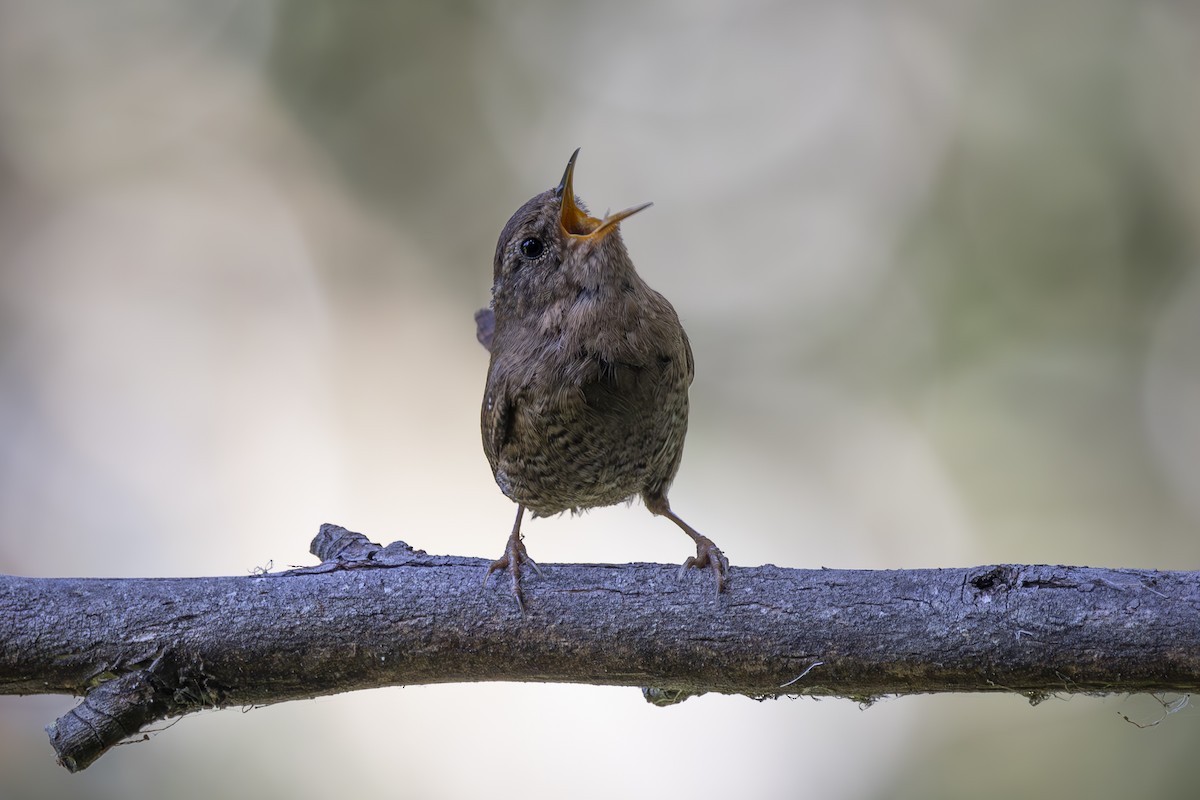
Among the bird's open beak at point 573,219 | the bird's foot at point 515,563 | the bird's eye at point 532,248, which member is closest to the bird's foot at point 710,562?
the bird's foot at point 515,563

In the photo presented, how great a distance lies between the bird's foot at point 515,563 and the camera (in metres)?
2.63

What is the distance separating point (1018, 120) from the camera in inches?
213

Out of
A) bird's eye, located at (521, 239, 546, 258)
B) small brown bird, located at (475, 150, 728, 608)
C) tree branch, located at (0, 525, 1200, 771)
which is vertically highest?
bird's eye, located at (521, 239, 546, 258)

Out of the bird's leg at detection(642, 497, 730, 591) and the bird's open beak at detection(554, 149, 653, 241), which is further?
the bird's open beak at detection(554, 149, 653, 241)

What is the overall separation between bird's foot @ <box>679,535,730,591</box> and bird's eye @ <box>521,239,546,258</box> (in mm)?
1190

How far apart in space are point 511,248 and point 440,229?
2.50 meters

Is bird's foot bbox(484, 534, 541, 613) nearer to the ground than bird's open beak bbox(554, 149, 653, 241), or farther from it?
nearer to the ground

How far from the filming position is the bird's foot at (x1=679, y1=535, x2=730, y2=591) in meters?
2.65

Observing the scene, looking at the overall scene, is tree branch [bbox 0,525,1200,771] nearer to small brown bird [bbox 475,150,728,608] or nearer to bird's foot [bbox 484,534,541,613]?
bird's foot [bbox 484,534,541,613]

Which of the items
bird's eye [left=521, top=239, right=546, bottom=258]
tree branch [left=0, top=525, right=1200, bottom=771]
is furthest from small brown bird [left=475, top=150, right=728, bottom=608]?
tree branch [left=0, top=525, right=1200, bottom=771]

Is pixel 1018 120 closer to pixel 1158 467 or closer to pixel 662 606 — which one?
pixel 1158 467

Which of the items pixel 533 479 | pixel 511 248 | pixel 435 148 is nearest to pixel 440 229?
pixel 435 148

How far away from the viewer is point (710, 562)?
2746mm

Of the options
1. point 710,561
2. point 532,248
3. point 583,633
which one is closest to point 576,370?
point 532,248
